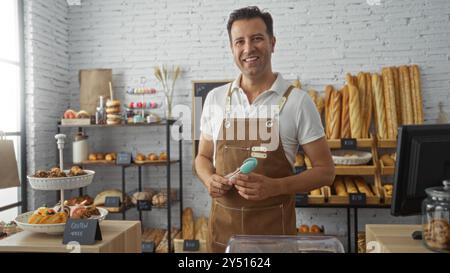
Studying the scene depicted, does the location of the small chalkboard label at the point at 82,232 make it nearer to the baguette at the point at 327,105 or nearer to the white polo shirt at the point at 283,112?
the white polo shirt at the point at 283,112

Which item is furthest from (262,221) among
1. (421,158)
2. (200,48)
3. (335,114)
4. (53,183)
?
(200,48)

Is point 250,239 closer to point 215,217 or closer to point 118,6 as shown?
point 215,217

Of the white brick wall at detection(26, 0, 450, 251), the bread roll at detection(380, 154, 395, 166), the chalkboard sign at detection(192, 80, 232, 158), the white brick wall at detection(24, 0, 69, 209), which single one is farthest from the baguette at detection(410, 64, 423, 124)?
the white brick wall at detection(24, 0, 69, 209)

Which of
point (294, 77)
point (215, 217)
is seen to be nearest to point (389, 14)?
point (294, 77)

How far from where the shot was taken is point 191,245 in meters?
2.95

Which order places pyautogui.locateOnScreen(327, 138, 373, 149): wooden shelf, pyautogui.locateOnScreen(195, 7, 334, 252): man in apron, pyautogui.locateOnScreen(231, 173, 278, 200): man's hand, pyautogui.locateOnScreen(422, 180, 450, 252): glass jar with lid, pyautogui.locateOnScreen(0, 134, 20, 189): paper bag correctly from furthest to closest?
1. pyautogui.locateOnScreen(327, 138, 373, 149): wooden shelf
2. pyautogui.locateOnScreen(0, 134, 20, 189): paper bag
3. pyautogui.locateOnScreen(195, 7, 334, 252): man in apron
4. pyautogui.locateOnScreen(231, 173, 278, 200): man's hand
5. pyautogui.locateOnScreen(422, 180, 450, 252): glass jar with lid

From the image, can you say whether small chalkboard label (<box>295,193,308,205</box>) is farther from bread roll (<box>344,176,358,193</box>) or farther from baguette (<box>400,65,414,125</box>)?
baguette (<box>400,65,414,125</box>)

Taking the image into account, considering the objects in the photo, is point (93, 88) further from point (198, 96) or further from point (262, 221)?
point (262, 221)

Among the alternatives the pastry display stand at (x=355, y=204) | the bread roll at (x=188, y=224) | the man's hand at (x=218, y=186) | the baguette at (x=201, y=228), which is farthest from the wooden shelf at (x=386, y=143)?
the man's hand at (x=218, y=186)

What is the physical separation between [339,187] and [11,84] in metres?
2.77

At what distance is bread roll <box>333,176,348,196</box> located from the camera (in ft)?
9.44

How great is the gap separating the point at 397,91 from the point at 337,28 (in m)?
0.76

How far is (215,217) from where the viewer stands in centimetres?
167

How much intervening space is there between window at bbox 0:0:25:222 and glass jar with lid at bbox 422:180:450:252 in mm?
2936
